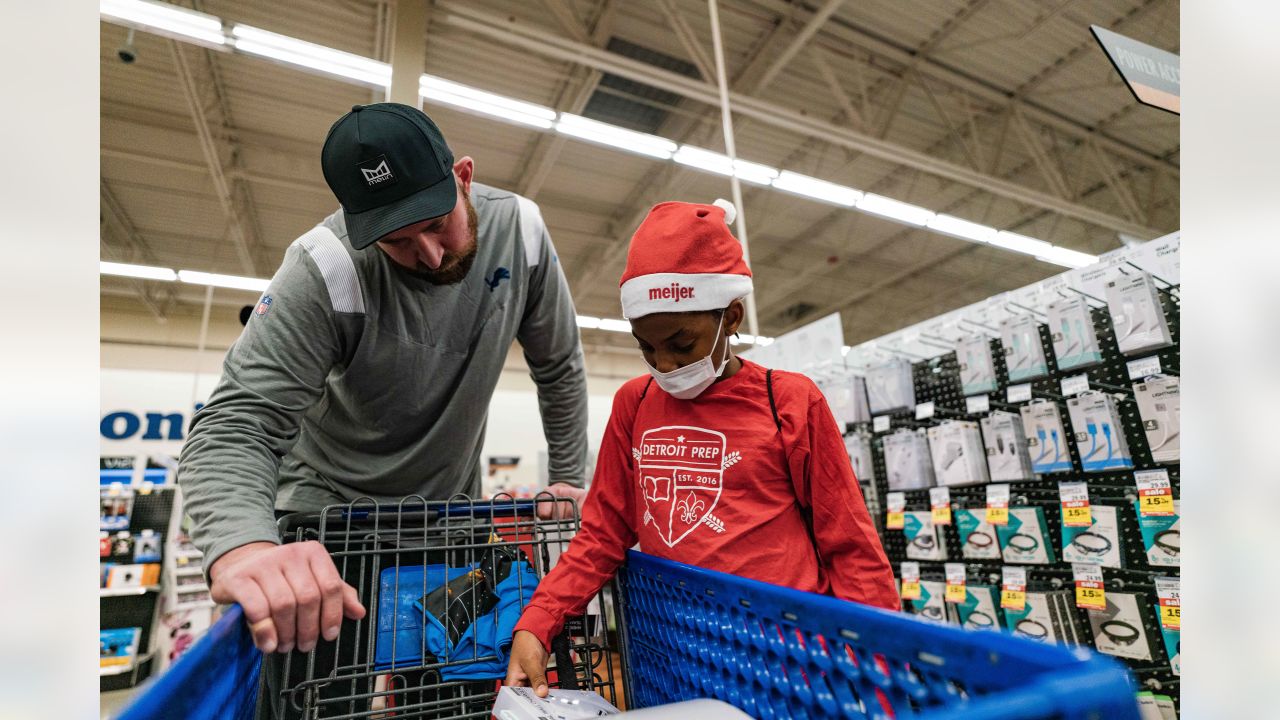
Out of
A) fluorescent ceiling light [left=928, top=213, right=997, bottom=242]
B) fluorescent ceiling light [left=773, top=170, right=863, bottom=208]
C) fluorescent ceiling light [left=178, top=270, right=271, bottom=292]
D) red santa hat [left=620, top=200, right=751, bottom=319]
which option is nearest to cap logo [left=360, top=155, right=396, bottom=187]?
red santa hat [left=620, top=200, right=751, bottom=319]

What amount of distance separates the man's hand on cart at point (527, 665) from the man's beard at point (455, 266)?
0.75 meters

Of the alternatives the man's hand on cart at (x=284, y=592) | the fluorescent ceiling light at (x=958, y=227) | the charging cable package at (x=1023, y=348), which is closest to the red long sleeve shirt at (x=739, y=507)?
the man's hand on cart at (x=284, y=592)

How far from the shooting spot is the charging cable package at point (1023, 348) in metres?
3.25

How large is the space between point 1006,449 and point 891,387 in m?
0.81

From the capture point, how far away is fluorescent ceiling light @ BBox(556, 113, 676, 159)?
6098 millimetres

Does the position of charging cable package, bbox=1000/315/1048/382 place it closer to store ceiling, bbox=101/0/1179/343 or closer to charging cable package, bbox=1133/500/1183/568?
charging cable package, bbox=1133/500/1183/568

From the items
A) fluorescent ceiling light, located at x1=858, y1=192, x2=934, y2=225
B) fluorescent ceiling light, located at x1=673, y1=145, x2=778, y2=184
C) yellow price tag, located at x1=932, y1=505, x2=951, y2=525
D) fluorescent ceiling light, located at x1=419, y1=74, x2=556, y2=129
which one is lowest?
yellow price tag, located at x1=932, y1=505, x2=951, y2=525

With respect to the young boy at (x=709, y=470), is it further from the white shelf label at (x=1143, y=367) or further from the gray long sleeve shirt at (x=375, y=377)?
the white shelf label at (x=1143, y=367)

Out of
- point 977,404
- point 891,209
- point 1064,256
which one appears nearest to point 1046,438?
point 977,404

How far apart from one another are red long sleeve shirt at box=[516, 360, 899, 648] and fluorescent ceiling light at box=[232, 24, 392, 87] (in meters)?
4.92

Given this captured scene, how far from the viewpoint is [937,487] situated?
3.75 meters

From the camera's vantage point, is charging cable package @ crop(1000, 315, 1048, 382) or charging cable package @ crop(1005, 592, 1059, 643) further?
charging cable package @ crop(1000, 315, 1048, 382)
